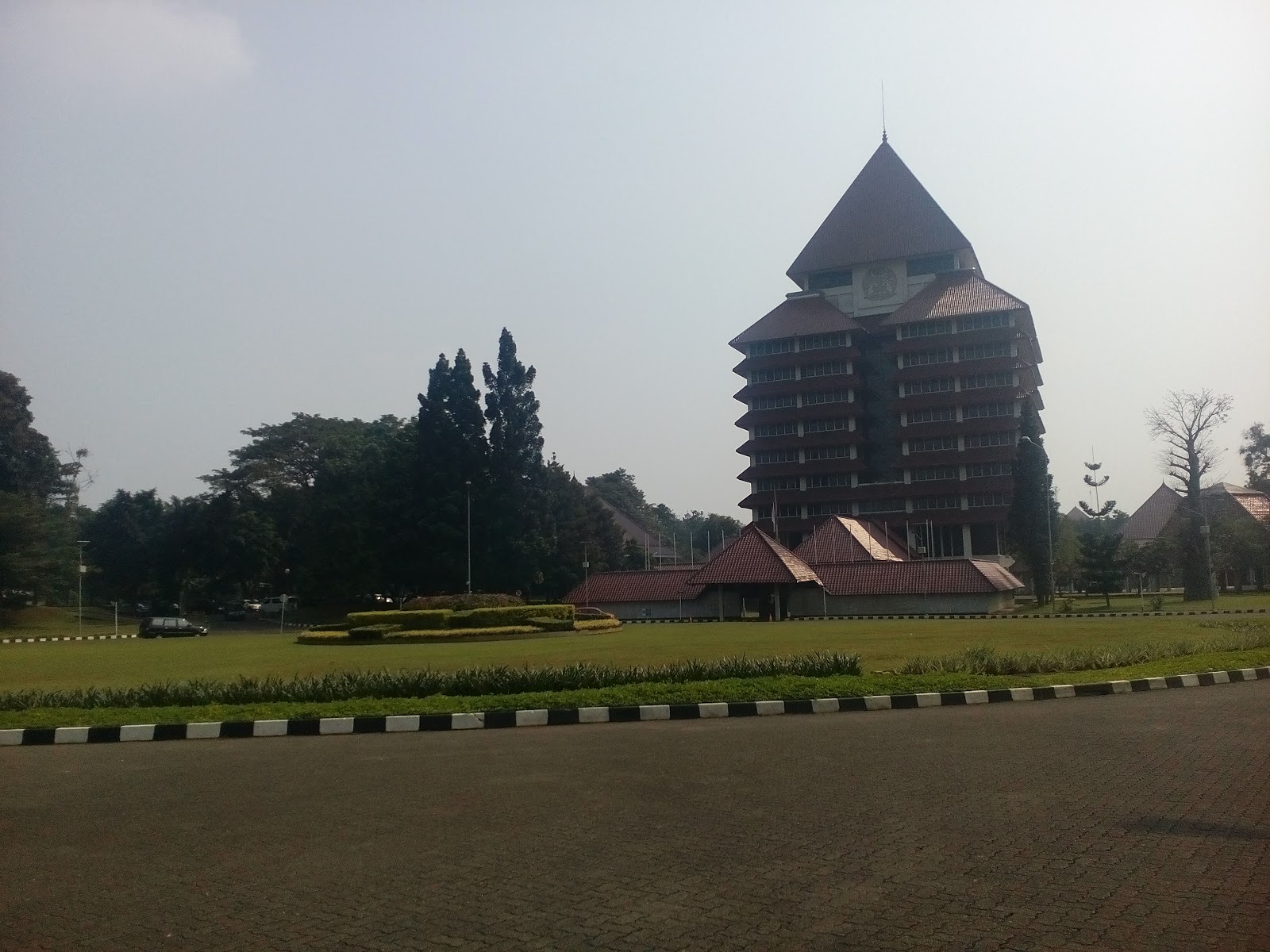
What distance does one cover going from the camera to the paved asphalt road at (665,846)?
490cm

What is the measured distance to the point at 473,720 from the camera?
1324 centimetres

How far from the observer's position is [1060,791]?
303 inches

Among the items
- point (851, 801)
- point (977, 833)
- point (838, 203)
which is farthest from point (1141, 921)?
point (838, 203)

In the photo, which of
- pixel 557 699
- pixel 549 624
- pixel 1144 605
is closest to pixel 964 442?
pixel 1144 605

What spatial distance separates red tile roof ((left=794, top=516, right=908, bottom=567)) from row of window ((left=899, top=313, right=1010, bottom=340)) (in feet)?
58.9

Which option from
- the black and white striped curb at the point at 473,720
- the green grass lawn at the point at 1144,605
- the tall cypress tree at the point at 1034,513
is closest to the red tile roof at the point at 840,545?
the tall cypress tree at the point at 1034,513

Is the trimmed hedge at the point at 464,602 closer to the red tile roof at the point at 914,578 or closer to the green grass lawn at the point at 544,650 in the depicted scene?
the green grass lawn at the point at 544,650

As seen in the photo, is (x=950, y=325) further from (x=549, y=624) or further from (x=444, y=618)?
(x=444, y=618)

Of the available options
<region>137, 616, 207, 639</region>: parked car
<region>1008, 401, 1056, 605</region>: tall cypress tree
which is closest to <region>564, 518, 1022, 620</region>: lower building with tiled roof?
<region>1008, 401, 1056, 605</region>: tall cypress tree

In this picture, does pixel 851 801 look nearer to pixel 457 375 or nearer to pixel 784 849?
pixel 784 849

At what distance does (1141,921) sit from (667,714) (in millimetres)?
8994

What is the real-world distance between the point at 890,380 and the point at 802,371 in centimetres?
655

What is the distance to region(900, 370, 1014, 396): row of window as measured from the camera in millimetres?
76125

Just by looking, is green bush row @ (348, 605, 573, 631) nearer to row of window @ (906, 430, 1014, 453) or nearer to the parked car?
the parked car
